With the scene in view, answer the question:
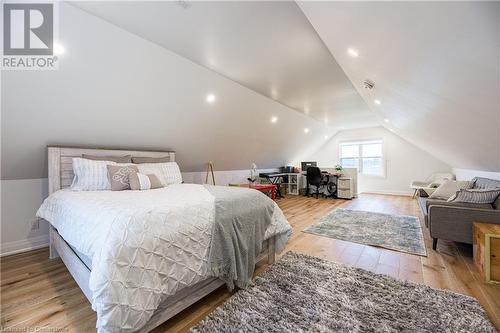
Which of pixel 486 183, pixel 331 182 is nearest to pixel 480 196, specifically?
pixel 486 183

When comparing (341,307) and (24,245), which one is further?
(24,245)

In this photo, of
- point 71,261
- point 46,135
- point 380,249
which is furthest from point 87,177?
point 380,249

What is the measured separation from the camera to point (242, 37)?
6.89 ft

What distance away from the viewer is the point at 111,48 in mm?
2100

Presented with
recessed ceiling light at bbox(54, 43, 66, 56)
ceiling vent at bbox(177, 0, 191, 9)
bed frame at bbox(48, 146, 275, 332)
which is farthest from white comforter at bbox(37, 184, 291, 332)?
ceiling vent at bbox(177, 0, 191, 9)

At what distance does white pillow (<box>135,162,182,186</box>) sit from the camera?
9.21 ft

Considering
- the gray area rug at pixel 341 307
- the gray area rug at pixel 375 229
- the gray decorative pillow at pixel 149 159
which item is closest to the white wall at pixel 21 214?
the gray decorative pillow at pixel 149 159

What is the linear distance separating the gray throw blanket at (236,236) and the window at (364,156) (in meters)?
6.92

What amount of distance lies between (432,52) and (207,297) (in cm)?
243

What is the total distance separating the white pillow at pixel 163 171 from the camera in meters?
2.81

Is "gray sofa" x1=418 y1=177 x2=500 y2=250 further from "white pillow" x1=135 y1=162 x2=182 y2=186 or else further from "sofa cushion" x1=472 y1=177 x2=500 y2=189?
"white pillow" x1=135 y1=162 x2=182 y2=186

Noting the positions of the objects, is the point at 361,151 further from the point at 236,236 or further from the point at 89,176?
the point at 89,176

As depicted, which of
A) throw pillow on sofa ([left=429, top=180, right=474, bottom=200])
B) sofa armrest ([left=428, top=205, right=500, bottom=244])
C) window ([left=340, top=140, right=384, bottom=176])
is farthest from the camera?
window ([left=340, top=140, right=384, bottom=176])

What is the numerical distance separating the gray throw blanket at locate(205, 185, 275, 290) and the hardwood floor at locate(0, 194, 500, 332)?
0.89ft
